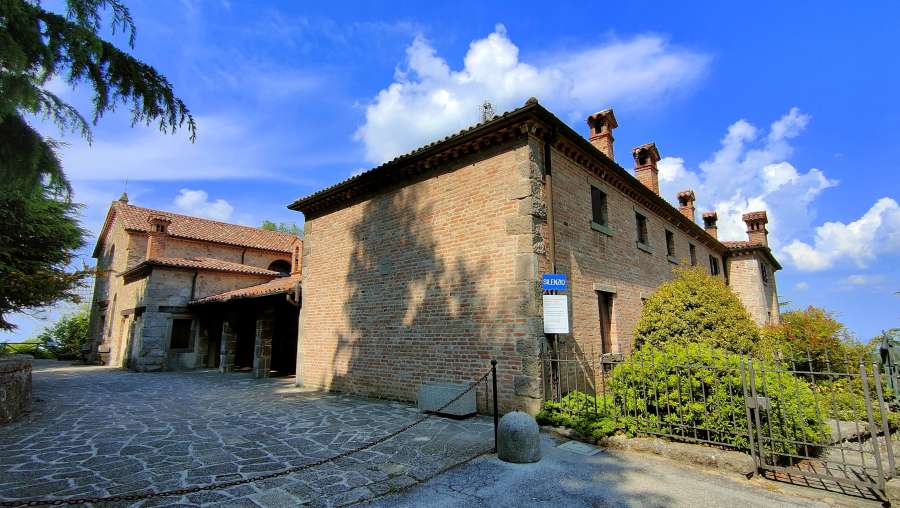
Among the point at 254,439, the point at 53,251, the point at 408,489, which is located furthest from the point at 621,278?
the point at 53,251

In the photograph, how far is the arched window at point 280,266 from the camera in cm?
2548

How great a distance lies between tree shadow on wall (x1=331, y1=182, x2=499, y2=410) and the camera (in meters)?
8.29

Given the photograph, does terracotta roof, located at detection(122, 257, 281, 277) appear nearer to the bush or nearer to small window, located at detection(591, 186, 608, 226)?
small window, located at detection(591, 186, 608, 226)

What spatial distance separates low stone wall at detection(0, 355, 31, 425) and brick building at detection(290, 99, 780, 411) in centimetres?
573

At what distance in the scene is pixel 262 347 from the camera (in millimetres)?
14898

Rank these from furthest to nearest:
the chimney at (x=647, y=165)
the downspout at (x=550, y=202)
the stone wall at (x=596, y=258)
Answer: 1. the chimney at (x=647, y=165)
2. the stone wall at (x=596, y=258)
3. the downspout at (x=550, y=202)

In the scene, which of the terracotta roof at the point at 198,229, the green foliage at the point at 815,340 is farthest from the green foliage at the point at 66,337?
the green foliage at the point at 815,340

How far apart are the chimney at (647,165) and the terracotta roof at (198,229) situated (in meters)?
15.9

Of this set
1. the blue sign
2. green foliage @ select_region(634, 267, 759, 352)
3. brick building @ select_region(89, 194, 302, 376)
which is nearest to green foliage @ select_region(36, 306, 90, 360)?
→ brick building @ select_region(89, 194, 302, 376)

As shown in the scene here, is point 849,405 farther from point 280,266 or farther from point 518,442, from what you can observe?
point 280,266

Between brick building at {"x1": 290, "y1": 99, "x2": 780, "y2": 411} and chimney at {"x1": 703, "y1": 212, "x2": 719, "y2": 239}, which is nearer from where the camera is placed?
brick building at {"x1": 290, "y1": 99, "x2": 780, "y2": 411}

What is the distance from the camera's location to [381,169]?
10.2 metres

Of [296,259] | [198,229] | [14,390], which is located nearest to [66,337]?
[198,229]

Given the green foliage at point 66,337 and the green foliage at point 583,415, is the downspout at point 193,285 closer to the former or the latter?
the green foliage at point 66,337
